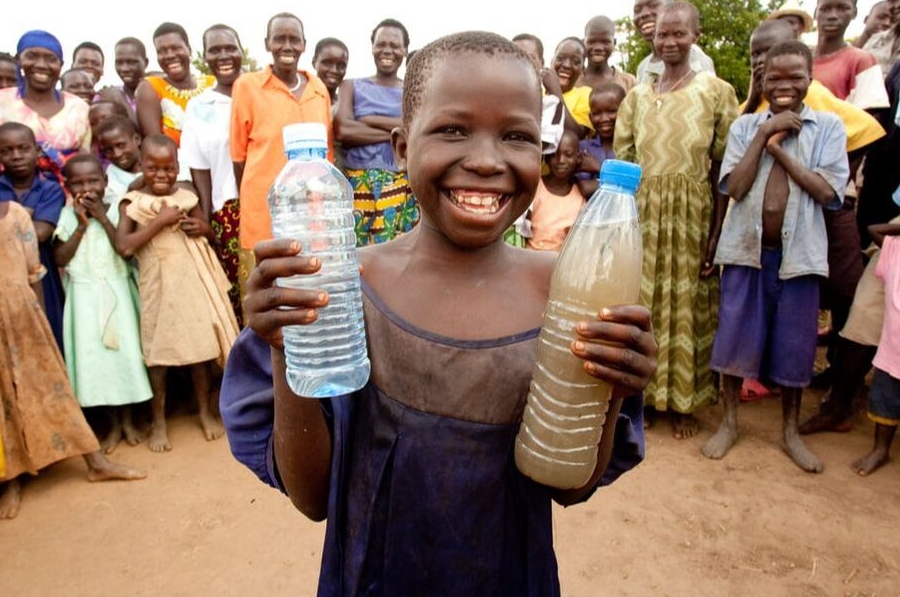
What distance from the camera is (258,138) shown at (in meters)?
4.20

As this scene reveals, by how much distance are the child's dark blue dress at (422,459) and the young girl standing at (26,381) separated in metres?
2.83

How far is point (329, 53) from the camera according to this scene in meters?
5.49

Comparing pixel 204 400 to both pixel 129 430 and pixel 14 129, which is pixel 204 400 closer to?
pixel 129 430

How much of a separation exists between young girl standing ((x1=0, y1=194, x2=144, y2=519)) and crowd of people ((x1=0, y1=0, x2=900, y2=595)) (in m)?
0.01

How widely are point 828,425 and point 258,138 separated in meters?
4.08

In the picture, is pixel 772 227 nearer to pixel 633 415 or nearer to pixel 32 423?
pixel 633 415

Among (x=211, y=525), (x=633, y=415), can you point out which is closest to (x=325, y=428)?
(x=633, y=415)

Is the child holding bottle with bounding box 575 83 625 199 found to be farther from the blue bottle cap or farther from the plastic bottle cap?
the plastic bottle cap

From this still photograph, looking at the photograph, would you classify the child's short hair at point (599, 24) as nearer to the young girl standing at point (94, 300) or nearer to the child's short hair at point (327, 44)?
the child's short hair at point (327, 44)

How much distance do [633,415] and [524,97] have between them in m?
0.72

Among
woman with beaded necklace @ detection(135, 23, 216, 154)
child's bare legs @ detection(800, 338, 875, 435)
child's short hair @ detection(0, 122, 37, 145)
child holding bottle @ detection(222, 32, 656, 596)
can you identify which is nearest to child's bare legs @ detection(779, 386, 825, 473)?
child's bare legs @ detection(800, 338, 875, 435)

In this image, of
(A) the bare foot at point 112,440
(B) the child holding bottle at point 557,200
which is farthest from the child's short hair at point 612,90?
(A) the bare foot at point 112,440

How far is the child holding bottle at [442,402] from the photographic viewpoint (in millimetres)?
1232

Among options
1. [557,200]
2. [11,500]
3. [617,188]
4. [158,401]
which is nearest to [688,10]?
[557,200]
